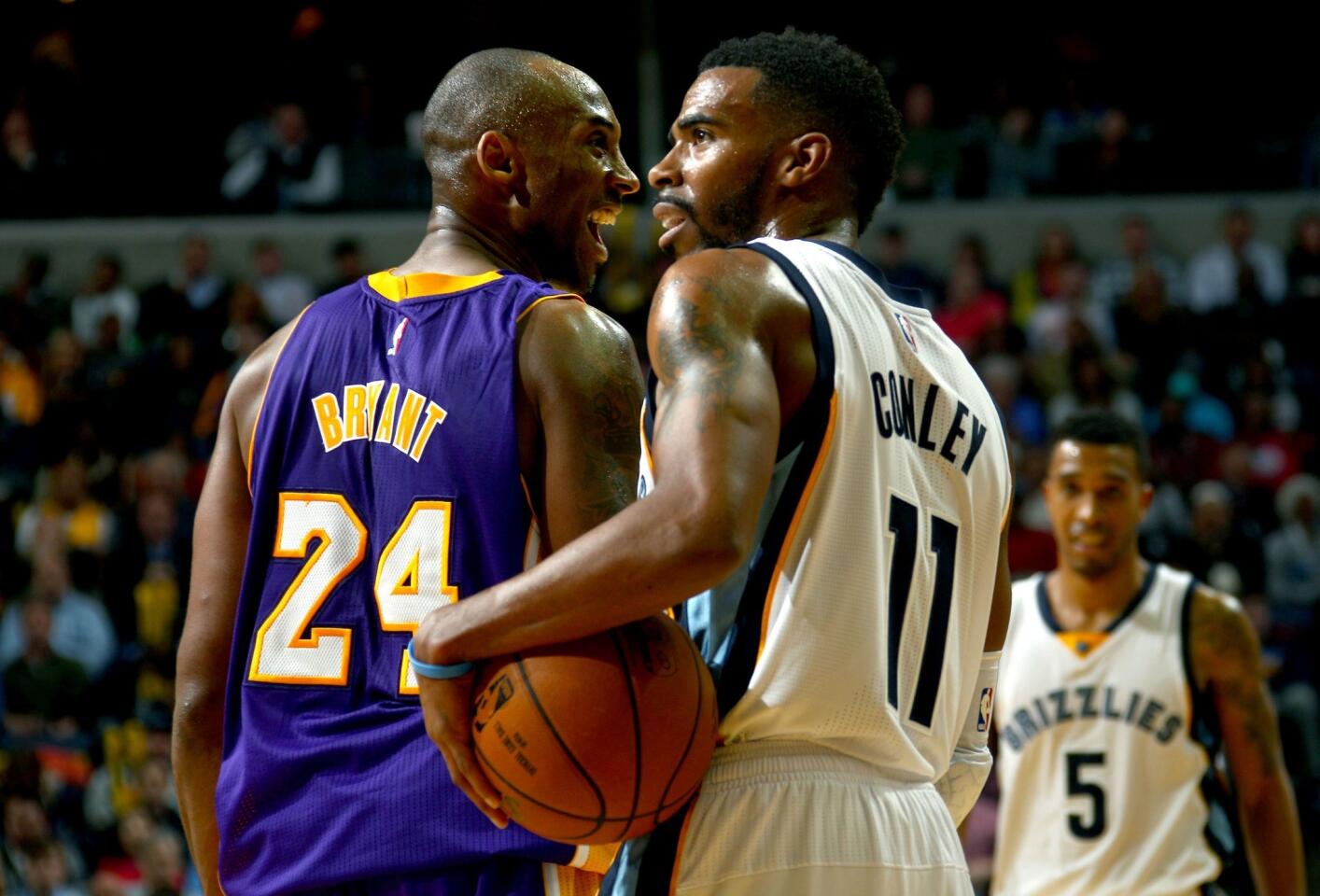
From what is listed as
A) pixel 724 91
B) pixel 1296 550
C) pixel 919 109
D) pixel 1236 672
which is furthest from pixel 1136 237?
pixel 724 91

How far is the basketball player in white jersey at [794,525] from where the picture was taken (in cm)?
237

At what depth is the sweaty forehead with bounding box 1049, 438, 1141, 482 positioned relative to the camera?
539cm

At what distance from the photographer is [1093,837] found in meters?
5.06

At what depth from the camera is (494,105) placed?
3180 millimetres

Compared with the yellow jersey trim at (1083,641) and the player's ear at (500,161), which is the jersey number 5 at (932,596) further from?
the yellow jersey trim at (1083,641)

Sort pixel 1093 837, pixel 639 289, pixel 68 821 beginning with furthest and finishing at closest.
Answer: pixel 639 289 < pixel 68 821 < pixel 1093 837

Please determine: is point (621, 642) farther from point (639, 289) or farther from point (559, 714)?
point (639, 289)

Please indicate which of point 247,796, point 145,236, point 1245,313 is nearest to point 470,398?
point 247,796

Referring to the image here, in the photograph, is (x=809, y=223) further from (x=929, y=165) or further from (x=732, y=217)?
(x=929, y=165)

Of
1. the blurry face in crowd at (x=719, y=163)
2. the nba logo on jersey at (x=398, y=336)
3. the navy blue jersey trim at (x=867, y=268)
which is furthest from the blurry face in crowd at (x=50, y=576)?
the navy blue jersey trim at (x=867, y=268)

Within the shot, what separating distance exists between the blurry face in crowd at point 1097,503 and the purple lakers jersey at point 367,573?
297 cm

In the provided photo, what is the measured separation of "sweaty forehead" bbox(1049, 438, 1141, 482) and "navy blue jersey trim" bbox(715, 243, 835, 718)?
2.97 m

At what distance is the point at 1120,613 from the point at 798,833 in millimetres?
3072

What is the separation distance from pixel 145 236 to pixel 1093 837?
11230mm
